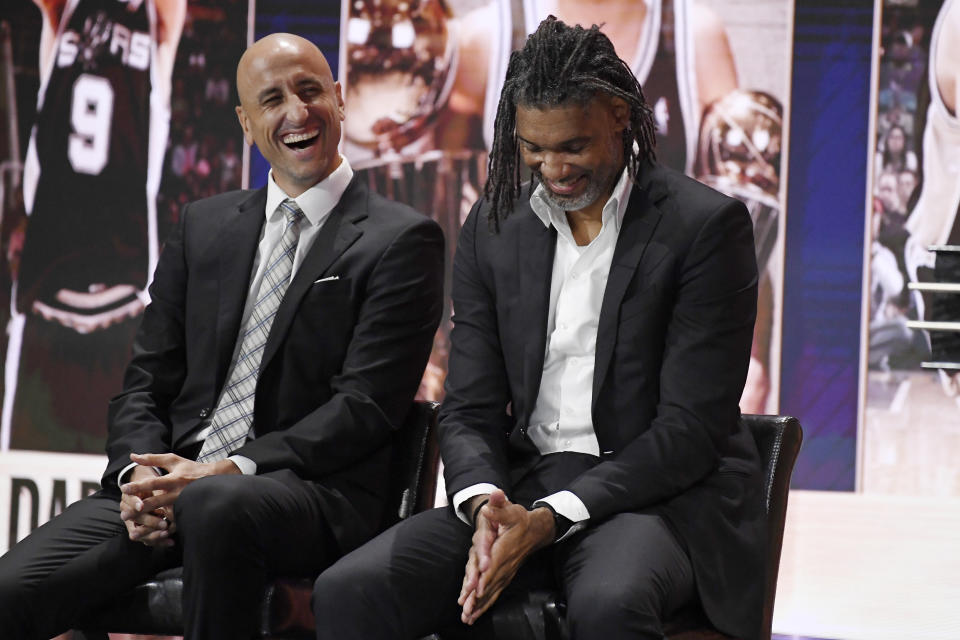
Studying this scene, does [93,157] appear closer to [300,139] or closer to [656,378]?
[300,139]

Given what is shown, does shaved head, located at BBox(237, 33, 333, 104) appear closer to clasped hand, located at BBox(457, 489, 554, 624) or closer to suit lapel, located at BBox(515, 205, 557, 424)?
suit lapel, located at BBox(515, 205, 557, 424)

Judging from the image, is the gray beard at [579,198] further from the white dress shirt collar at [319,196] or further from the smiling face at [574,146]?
the white dress shirt collar at [319,196]

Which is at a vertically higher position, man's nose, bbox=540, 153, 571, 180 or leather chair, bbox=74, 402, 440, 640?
man's nose, bbox=540, 153, 571, 180

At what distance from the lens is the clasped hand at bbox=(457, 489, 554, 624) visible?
2.38 metres

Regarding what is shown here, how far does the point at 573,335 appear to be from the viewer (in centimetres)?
275

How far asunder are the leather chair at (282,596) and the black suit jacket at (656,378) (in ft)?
0.91

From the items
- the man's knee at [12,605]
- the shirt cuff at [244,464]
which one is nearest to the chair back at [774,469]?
the shirt cuff at [244,464]

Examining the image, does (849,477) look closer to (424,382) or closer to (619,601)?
(424,382)

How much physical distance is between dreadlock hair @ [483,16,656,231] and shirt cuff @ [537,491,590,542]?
0.72 m

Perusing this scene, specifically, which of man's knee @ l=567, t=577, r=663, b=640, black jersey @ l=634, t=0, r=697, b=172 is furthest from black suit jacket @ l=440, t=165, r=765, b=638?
black jersey @ l=634, t=0, r=697, b=172

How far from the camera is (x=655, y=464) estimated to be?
101 inches

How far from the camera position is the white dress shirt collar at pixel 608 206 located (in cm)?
279

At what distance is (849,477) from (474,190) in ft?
5.66

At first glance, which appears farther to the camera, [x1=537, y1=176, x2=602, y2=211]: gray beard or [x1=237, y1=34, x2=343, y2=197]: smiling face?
[x1=237, y1=34, x2=343, y2=197]: smiling face
